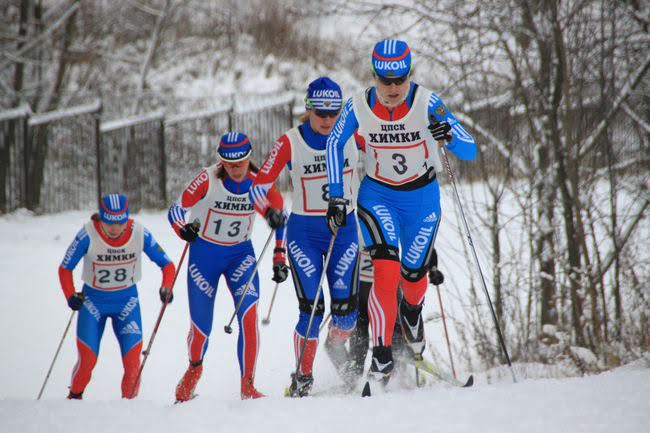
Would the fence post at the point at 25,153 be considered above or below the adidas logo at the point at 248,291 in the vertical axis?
above

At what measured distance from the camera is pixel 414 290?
5.38 m

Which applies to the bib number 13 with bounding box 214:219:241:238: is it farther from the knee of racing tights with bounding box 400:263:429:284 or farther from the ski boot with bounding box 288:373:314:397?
the knee of racing tights with bounding box 400:263:429:284

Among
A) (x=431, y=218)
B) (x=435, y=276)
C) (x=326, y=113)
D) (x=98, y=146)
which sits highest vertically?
(x=98, y=146)

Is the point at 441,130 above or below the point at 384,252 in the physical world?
above

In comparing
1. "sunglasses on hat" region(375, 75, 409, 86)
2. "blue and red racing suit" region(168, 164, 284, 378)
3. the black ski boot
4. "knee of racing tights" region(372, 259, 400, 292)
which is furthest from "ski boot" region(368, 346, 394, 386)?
"sunglasses on hat" region(375, 75, 409, 86)

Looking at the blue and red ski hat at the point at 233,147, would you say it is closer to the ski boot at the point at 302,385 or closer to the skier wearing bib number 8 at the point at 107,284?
the skier wearing bib number 8 at the point at 107,284

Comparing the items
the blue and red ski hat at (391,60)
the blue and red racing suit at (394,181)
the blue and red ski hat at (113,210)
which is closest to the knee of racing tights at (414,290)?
the blue and red racing suit at (394,181)

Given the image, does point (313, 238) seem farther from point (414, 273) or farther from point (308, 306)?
point (414, 273)

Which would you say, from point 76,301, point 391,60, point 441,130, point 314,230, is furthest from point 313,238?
point 76,301

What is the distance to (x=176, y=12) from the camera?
2086 centimetres

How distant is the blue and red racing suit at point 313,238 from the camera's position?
5852 mm

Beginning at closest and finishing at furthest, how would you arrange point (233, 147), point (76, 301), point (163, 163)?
point (233, 147) → point (76, 301) → point (163, 163)

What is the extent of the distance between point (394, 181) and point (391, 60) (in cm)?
88

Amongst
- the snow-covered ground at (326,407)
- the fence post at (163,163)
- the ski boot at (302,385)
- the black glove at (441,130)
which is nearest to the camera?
the snow-covered ground at (326,407)
